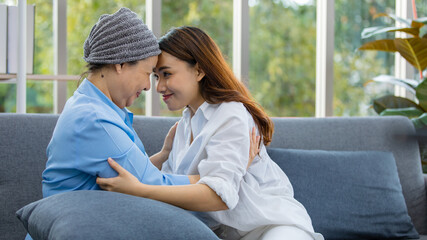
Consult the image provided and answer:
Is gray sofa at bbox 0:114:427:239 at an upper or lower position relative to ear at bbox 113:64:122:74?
lower

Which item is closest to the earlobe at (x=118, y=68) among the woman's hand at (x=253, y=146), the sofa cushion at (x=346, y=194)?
the woman's hand at (x=253, y=146)

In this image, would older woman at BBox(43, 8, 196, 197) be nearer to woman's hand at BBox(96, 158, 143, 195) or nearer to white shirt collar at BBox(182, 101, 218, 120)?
woman's hand at BBox(96, 158, 143, 195)

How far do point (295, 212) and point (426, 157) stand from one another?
154cm

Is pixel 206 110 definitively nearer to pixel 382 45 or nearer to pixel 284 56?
pixel 382 45

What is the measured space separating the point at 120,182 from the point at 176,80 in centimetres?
44

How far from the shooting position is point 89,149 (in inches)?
49.2

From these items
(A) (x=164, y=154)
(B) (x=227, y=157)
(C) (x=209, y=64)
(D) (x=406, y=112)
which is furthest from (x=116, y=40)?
(D) (x=406, y=112)

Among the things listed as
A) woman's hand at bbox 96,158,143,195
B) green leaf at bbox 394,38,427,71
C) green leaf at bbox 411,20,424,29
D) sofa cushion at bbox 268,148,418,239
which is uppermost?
green leaf at bbox 411,20,424,29

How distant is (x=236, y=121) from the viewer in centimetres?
148

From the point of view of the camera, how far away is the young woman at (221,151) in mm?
1383

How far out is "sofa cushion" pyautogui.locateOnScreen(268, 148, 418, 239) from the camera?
198cm

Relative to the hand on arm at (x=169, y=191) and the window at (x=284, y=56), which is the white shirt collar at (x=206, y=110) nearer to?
the hand on arm at (x=169, y=191)

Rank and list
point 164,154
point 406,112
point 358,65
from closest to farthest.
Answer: point 164,154, point 406,112, point 358,65

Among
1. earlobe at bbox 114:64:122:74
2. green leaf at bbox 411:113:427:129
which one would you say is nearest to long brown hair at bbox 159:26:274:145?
earlobe at bbox 114:64:122:74
